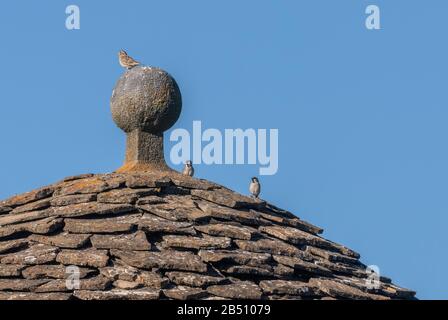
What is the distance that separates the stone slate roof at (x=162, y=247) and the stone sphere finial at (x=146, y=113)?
72cm

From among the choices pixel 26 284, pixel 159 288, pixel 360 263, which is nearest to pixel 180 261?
pixel 159 288

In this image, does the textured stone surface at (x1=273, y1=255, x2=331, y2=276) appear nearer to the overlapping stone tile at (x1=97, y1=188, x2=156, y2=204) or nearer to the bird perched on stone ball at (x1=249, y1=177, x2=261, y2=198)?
the overlapping stone tile at (x1=97, y1=188, x2=156, y2=204)

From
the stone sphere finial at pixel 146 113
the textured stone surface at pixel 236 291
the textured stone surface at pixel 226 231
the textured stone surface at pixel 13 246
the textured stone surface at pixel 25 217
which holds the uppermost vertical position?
the stone sphere finial at pixel 146 113

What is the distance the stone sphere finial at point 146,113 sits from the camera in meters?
16.8

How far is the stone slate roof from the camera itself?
559 inches

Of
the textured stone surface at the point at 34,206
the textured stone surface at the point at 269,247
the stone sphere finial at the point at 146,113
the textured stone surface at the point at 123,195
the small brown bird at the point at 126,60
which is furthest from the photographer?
the small brown bird at the point at 126,60

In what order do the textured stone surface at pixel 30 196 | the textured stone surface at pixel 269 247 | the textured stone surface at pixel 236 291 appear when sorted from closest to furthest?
the textured stone surface at pixel 236 291 < the textured stone surface at pixel 269 247 < the textured stone surface at pixel 30 196

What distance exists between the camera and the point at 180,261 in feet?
47.2

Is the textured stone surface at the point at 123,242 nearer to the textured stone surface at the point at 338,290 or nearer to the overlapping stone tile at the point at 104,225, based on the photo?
the overlapping stone tile at the point at 104,225

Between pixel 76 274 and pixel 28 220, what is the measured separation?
1471 millimetres

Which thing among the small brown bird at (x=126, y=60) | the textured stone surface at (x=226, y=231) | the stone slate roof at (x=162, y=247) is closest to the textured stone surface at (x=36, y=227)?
the stone slate roof at (x=162, y=247)
